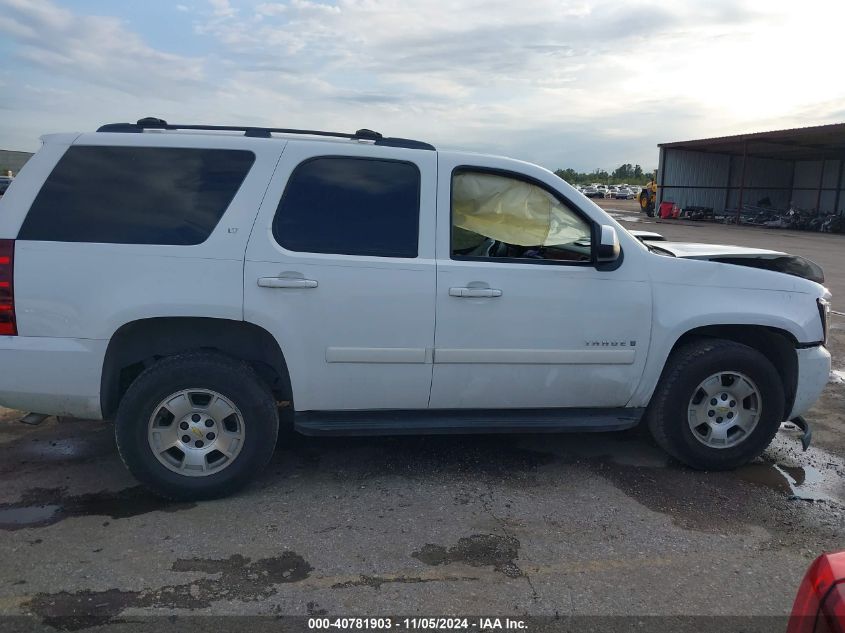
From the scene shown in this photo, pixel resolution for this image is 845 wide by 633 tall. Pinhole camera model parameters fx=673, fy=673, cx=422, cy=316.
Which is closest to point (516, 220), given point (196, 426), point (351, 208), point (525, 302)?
point (525, 302)

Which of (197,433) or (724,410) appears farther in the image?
(724,410)

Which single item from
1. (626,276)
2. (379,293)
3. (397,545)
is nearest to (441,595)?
(397,545)

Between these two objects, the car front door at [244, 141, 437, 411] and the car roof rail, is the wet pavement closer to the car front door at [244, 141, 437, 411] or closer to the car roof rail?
the car front door at [244, 141, 437, 411]

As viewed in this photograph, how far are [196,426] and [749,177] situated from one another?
40604mm

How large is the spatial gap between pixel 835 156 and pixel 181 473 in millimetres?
39076

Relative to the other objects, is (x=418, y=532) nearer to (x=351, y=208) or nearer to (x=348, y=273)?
(x=348, y=273)

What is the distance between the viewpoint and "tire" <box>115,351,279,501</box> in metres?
3.62

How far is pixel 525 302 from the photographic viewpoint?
390 cm

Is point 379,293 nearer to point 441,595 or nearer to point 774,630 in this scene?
point 441,595

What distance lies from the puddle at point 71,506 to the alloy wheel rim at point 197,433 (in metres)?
0.25

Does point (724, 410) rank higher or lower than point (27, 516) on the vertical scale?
higher

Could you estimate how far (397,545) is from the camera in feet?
11.0

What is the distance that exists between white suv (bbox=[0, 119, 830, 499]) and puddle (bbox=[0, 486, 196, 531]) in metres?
0.14

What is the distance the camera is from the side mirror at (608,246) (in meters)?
3.91
